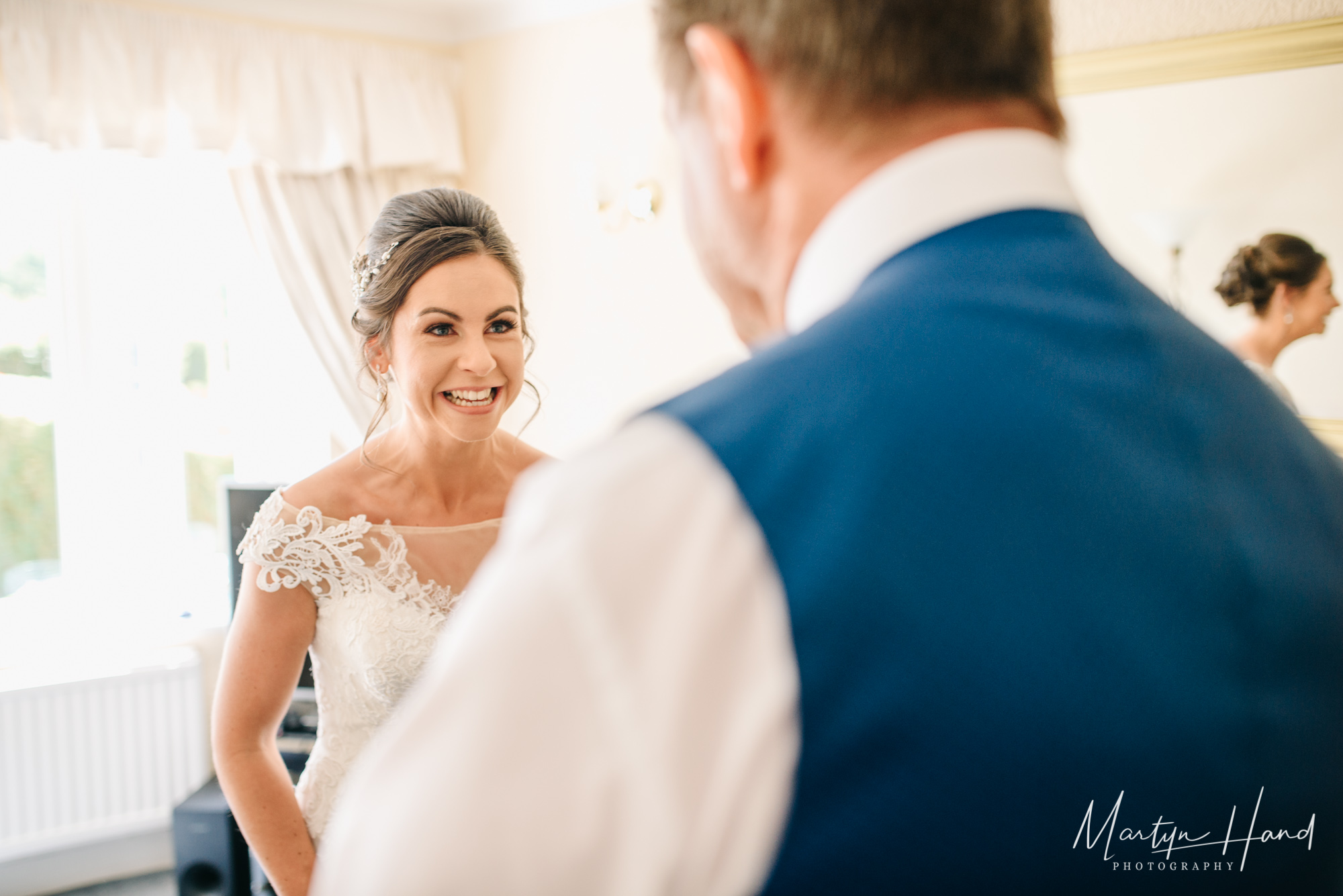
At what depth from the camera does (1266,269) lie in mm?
2590

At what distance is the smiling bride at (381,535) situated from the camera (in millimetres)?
1536

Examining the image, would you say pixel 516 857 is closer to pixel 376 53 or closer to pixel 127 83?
pixel 127 83

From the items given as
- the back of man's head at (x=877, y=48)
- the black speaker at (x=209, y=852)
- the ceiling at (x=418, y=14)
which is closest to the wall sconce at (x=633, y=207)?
the ceiling at (x=418, y=14)

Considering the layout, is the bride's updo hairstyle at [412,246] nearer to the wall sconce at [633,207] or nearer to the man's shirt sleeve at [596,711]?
the man's shirt sleeve at [596,711]

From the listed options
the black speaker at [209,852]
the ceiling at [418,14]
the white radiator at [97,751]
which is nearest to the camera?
the black speaker at [209,852]

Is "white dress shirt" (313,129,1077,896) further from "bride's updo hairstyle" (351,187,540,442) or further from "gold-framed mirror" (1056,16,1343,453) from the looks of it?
"gold-framed mirror" (1056,16,1343,453)

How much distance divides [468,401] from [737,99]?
4.44 ft

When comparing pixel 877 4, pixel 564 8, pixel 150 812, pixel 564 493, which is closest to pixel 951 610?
pixel 564 493

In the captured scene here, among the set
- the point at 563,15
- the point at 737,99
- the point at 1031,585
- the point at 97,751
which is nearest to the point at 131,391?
the point at 97,751

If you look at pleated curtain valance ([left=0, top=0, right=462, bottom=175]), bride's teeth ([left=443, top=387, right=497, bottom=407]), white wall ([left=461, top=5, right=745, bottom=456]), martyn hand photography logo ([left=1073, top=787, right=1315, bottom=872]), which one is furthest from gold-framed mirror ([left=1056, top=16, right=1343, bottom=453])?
pleated curtain valance ([left=0, top=0, right=462, bottom=175])

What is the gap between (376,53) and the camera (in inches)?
160

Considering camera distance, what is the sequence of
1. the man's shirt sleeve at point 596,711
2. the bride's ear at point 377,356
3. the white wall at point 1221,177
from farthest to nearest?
the white wall at point 1221,177 → the bride's ear at point 377,356 → the man's shirt sleeve at point 596,711

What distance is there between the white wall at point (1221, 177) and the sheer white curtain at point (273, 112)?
2.92m

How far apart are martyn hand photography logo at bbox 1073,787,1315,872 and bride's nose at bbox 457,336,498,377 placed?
1.44m
